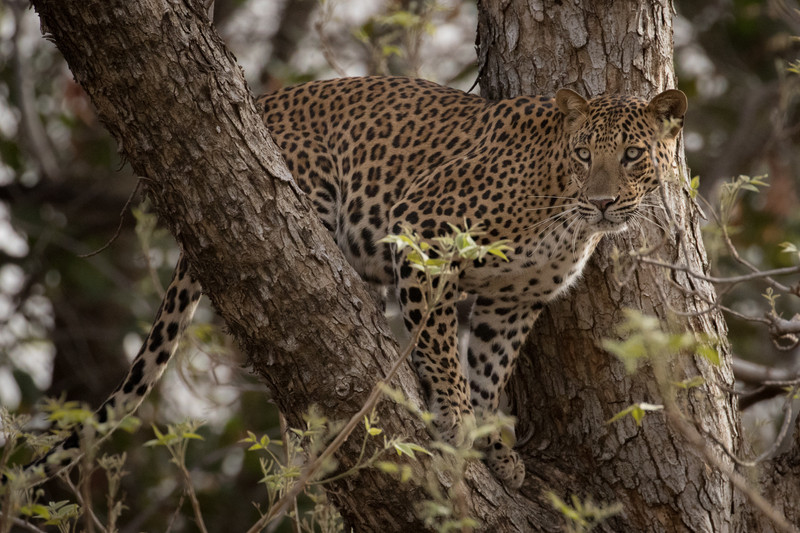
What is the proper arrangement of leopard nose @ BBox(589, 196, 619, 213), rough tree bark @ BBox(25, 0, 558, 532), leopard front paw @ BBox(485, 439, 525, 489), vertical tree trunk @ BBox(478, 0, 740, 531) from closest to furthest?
rough tree bark @ BBox(25, 0, 558, 532), leopard nose @ BBox(589, 196, 619, 213), vertical tree trunk @ BBox(478, 0, 740, 531), leopard front paw @ BBox(485, 439, 525, 489)

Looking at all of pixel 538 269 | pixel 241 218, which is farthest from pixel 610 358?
pixel 241 218

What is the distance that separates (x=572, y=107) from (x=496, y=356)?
1628mm

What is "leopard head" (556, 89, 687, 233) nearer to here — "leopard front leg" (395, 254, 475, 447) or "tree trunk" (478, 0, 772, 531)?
"tree trunk" (478, 0, 772, 531)

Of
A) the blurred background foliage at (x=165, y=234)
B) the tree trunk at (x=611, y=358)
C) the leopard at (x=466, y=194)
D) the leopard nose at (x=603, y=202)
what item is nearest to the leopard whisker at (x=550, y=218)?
the leopard at (x=466, y=194)

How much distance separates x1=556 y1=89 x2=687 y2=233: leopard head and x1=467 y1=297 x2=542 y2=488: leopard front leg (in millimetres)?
901

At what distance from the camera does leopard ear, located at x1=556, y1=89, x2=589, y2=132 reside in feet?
19.1

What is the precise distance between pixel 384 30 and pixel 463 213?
21.9ft

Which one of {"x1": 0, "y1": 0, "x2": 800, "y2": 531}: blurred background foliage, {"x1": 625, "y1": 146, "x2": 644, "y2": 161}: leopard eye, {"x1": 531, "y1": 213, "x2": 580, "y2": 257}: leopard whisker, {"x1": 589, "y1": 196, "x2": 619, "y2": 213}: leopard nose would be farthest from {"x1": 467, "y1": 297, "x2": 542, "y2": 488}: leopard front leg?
{"x1": 0, "y1": 0, "x2": 800, "y2": 531}: blurred background foliage

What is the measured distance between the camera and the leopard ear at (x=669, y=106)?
5723 millimetres

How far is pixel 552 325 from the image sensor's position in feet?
20.9

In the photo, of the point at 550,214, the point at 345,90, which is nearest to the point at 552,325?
the point at 550,214

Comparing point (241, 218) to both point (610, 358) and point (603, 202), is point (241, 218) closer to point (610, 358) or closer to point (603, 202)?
point (603, 202)

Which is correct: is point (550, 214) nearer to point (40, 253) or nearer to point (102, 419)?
point (102, 419)

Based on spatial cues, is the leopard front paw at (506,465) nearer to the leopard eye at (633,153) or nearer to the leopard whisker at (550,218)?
the leopard whisker at (550,218)
